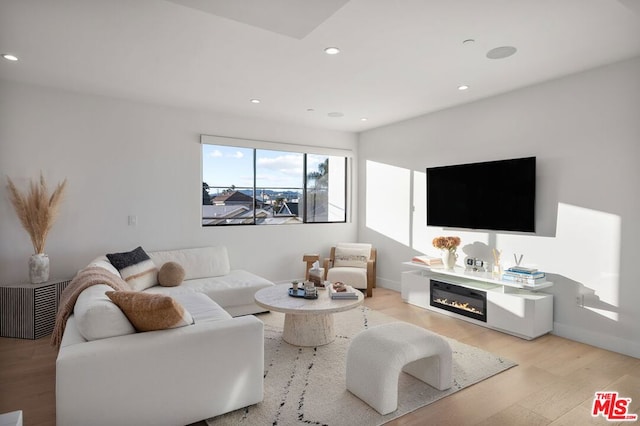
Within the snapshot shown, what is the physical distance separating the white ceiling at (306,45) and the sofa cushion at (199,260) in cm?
189

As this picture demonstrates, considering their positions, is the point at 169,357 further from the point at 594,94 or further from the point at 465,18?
the point at 594,94

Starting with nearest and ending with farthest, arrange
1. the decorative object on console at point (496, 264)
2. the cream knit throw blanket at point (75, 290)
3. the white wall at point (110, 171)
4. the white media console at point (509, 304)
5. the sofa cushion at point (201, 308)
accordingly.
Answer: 1. the cream knit throw blanket at point (75, 290)
2. the sofa cushion at point (201, 308)
3. the white media console at point (509, 304)
4. the white wall at point (110, 171)
5. the decorative object on console at point (496, 264)

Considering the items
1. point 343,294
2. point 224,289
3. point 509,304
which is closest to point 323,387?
point 343,294

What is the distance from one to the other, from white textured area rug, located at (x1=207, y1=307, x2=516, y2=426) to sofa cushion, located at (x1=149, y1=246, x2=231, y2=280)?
135 centimetres

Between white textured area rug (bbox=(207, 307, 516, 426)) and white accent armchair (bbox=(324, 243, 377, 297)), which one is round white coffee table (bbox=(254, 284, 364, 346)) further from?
white accent armchair (bbox=(324, 243, 377, 297))

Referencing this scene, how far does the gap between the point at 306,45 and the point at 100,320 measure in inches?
95.3

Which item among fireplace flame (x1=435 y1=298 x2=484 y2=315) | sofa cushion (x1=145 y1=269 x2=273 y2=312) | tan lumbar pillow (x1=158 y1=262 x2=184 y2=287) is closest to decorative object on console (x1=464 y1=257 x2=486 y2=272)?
fireplace flame (x1=435 y1=298 x2=484 y2=315)

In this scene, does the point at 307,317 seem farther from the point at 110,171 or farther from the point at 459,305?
the point at 110,171

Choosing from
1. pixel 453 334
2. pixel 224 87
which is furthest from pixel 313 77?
pixel 453 334

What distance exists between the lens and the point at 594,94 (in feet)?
11.3

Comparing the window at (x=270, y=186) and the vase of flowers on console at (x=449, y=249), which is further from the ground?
the window at (x=270, y=186)

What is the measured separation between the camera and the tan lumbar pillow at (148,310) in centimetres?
211

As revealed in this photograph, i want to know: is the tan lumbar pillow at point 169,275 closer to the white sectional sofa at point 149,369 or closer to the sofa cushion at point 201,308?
the sofa cushion at point 201,308

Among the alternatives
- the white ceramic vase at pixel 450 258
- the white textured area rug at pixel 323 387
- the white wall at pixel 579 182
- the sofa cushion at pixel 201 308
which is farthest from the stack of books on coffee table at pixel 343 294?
the white wall at pixel 579 182
